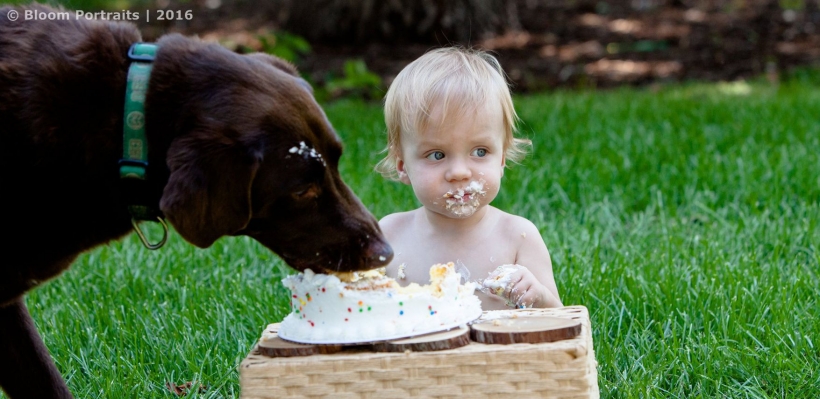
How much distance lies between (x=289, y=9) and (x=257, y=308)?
764 cm

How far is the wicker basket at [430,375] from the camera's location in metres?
2.28

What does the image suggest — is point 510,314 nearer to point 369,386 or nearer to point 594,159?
point 369,386

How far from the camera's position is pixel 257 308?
3.68 meters

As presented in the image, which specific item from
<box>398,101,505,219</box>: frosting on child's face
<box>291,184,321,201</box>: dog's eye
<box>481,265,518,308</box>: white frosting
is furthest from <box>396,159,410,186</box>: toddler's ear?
<box>291,184,321,201</box>: dog's eye

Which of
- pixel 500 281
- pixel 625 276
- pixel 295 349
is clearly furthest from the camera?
pixel 625 276

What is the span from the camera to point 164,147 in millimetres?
2422

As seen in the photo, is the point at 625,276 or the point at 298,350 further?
the point at 625,276

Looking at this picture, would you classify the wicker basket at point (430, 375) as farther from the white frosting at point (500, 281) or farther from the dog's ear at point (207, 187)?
the white frosting at point (500, 281)

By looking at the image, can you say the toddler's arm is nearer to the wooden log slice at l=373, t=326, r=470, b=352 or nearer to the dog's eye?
the wooden log slice at l=373, t=326, r=470, b=352

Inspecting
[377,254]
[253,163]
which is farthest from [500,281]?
[253,163]

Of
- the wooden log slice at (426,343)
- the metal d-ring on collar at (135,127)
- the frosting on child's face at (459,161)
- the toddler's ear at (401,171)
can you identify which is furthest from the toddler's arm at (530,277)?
the metal d-ring on collar at (135,127)

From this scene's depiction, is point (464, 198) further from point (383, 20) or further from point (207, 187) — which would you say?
point (383, 20)

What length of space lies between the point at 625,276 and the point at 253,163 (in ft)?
6.10

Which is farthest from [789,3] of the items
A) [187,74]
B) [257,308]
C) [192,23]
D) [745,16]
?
[187,74]
